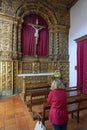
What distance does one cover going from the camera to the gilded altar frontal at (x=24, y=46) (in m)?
6.25

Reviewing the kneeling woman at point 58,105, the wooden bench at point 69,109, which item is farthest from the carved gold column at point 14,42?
the kneeling woman at point 58,105

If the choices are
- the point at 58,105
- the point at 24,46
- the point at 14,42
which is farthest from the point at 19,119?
the point at 24,46

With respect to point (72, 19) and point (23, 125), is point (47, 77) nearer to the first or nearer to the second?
point (72, 19)

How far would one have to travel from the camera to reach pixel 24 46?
22.9 ft

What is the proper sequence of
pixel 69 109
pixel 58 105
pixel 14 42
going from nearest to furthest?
pixel 58 105, pixel 69 109, pixel 14 42

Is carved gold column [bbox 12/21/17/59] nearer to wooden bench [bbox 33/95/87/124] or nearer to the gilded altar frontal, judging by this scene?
the gilded altar frontal

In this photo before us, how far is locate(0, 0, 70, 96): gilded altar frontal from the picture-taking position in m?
6.25

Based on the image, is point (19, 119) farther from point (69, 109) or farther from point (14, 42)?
point (14, 42)

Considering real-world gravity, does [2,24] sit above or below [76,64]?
above

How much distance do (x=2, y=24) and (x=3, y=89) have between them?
9.43 ft

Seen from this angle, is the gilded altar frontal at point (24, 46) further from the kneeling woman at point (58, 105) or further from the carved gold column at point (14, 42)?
the kneeling woman at point (58, 105)

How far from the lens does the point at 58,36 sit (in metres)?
7.57

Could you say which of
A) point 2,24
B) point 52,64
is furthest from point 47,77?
point 2,24

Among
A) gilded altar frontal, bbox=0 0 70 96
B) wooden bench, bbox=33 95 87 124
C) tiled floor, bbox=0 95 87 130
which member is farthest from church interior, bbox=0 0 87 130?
wooden bench, bbox=33 95 87 124
